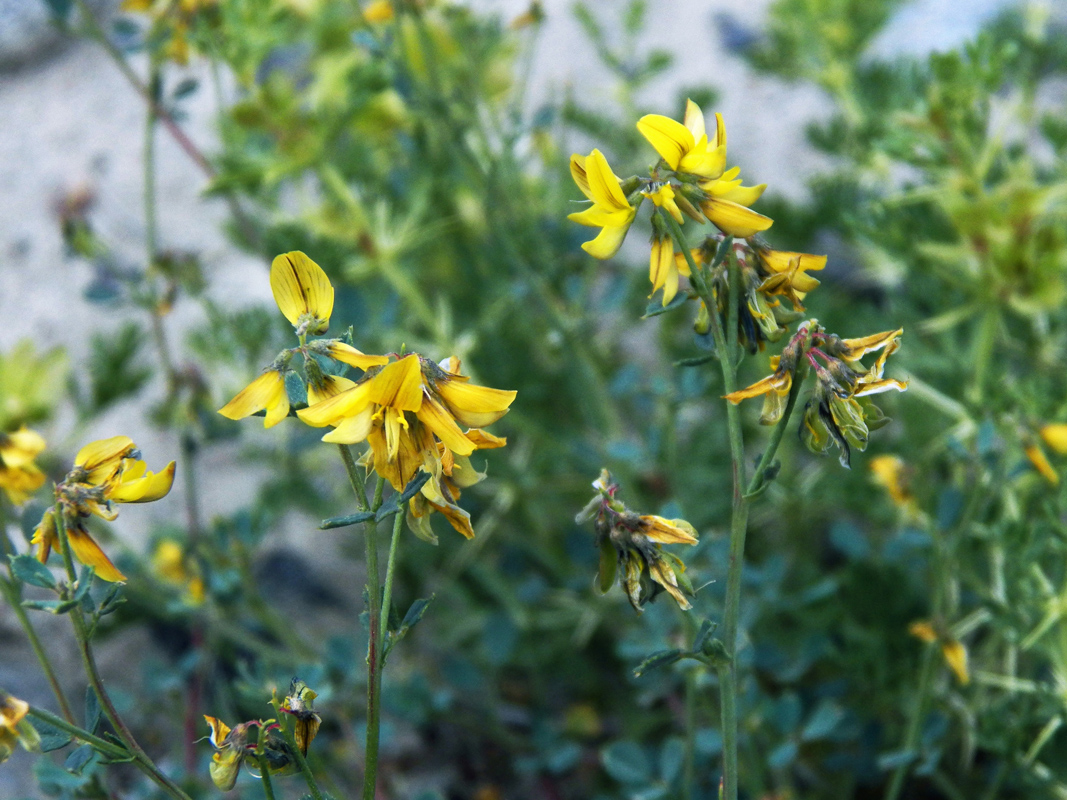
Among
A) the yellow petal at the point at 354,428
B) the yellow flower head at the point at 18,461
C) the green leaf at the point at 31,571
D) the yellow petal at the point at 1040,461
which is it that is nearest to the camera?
the yellow petal at the point at 354,428

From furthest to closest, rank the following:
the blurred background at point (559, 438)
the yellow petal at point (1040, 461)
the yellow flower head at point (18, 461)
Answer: the blurred background at point (559, 438) < the yellow petal at point (1040, 461) < the yellow flower head at point (18, 461)

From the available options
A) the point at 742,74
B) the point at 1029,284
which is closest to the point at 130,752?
the point at 1029,284

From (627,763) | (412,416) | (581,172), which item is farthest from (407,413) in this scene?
(627,763)

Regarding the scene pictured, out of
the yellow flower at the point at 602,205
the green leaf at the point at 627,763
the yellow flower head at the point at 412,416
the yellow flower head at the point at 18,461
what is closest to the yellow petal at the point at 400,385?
the yellow flower head at the point at 412,416

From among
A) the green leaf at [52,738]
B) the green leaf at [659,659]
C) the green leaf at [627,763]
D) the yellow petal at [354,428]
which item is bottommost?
the green leaf at [627,763]

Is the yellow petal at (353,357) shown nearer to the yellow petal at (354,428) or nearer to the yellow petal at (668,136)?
the yellow petal at (354,428)

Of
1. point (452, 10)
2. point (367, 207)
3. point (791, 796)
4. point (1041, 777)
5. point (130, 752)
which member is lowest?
point (791, 796)

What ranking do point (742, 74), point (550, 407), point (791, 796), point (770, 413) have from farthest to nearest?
1. point (742, 74)
2. point (550, 407)
3. point (791, 796)
4. point (770, 413)

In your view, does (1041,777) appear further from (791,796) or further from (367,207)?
(367,207)
